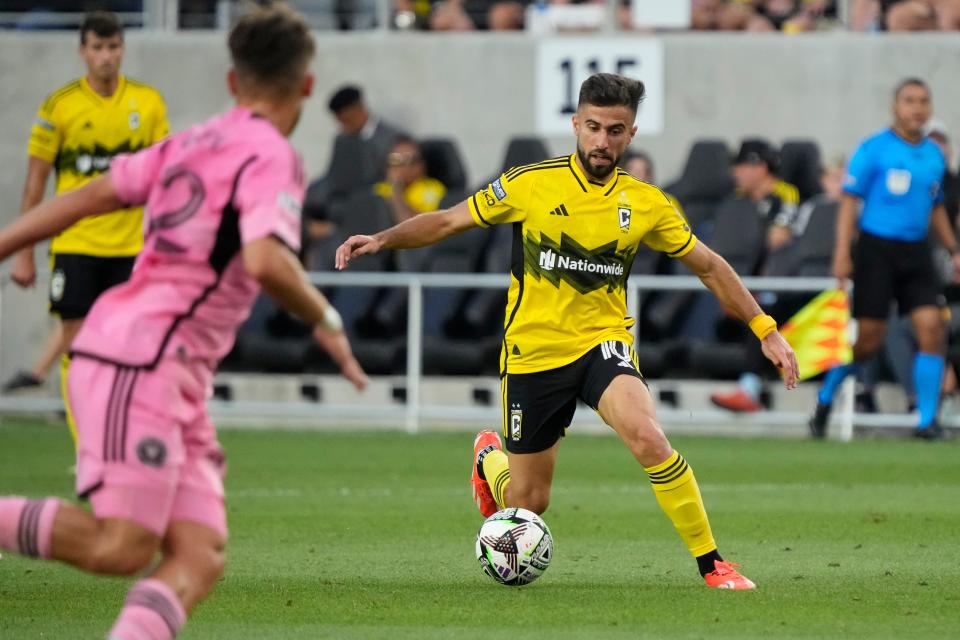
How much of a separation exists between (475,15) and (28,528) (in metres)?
15.9

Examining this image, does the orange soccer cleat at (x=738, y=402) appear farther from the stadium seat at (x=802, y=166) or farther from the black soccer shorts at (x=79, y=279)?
the black soccer shorts at (x=79, y=279)

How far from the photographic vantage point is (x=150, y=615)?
4.98 metres

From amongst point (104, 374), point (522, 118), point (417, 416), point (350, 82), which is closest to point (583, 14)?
point (522, 118)

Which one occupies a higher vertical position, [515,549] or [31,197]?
[31,197]

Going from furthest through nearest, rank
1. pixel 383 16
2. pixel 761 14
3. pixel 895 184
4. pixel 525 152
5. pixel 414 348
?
pixel 761 14
pixel 383 16
pixel 525 152
pixel 414 348
pixel 895 184

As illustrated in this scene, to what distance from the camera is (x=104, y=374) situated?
514cm

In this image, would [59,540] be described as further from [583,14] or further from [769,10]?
[769,10]

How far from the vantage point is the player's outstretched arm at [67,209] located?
17.3 ft

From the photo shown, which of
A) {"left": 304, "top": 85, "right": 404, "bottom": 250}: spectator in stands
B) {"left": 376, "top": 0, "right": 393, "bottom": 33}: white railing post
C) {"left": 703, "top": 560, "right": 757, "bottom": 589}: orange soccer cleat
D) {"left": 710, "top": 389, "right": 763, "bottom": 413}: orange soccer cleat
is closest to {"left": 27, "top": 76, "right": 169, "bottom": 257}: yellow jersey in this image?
{"left": 703, "top": 560, "right": 757, "bottom": 589}: orange soccer cleat

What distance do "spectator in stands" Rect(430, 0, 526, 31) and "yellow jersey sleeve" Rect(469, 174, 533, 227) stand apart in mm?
12195

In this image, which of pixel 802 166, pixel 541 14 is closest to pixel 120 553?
pixel 802 166

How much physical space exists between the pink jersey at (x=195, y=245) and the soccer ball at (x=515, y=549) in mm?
2546

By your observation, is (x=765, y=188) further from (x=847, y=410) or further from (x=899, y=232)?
(x=899, y=232)

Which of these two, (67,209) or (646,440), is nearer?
(67,209)
